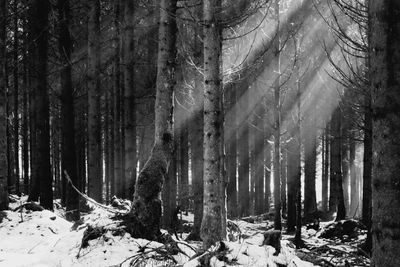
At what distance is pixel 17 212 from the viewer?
8984 mm

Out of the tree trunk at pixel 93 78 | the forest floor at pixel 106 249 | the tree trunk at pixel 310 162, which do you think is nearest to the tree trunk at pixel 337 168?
the tree trunk at pixel 310 162

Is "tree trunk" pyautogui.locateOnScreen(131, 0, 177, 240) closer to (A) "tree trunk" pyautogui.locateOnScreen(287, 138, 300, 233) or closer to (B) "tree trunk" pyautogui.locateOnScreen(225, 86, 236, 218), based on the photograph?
(A) "tree trunk" pyautogui.locateOnScreen(287, 138, 300, 233)

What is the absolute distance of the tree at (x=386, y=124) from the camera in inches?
89.8

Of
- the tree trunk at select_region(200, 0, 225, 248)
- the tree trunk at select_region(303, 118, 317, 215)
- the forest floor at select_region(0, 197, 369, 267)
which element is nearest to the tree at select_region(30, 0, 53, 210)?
the forest floor at select_region(0, 197, 369, 267)

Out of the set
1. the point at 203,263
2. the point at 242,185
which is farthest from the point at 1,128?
the point at 242,185

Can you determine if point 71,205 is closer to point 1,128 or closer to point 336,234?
point 1,128

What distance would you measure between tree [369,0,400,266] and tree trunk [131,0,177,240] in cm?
428

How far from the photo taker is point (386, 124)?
231 centimetres

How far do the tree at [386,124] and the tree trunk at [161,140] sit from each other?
14.0 ft

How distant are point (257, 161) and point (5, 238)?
16729 mm

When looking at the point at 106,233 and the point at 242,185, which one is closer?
the point at 106,233

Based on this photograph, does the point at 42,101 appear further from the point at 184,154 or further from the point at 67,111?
the point at 184,154

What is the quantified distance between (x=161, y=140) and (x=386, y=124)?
16.1 ft

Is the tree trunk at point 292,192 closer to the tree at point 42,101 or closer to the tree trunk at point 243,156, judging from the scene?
the tree trunk at point 243,156
